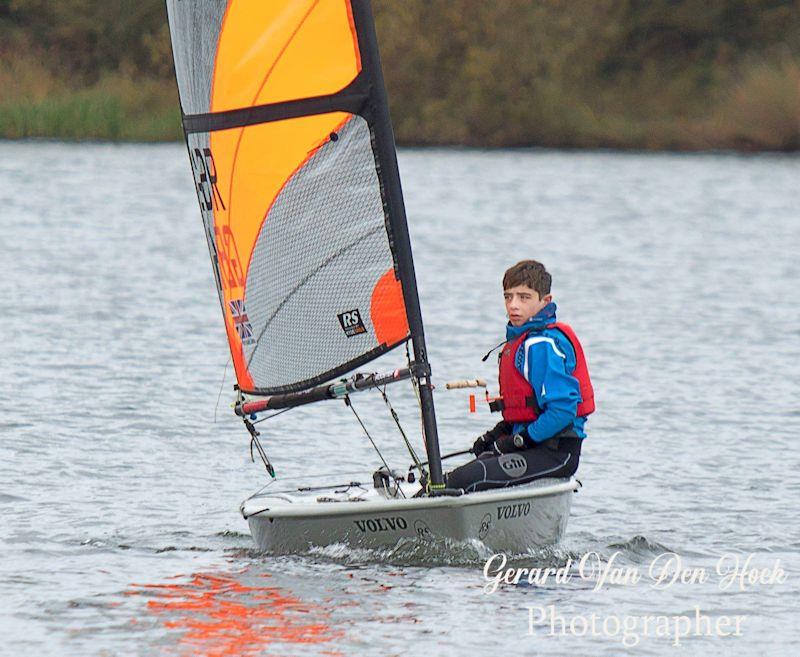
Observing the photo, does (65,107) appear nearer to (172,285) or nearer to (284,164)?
(172,285)

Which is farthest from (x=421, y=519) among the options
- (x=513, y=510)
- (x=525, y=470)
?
(x=525, y=470)

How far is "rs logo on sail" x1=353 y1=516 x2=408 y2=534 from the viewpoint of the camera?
654 centimetres

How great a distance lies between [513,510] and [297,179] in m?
1.64

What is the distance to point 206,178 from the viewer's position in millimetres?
7355

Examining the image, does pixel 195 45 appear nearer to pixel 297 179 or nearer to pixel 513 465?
pixel 297 179

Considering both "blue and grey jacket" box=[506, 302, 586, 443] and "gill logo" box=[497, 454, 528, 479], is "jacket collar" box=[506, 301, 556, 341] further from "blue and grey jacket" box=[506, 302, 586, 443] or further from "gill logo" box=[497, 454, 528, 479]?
"gill logo" box=[497, 454, 528, 479]

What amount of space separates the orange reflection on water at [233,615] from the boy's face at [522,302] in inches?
55.5

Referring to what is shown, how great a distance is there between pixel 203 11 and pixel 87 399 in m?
4.23

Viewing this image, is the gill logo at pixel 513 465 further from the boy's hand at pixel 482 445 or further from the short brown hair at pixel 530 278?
the short brown hair at pixel 530 278

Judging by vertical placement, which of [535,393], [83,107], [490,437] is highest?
[83,107]

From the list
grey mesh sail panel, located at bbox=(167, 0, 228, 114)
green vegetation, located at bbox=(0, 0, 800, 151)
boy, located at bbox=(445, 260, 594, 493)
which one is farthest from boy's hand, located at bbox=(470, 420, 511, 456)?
green vegetation, located at bbox=(0, 0, 800, 151)

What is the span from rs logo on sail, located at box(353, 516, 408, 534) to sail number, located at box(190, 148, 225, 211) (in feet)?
5.24

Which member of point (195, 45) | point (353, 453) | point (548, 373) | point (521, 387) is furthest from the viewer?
point (353, 453)

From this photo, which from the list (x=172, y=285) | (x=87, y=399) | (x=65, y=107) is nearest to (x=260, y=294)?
(x=87, y=399)
